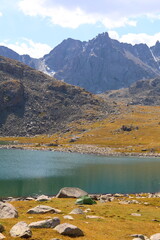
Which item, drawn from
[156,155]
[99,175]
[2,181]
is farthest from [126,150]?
[2,181]

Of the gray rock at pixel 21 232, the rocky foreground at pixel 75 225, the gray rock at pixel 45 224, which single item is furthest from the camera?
the gray rock at pixel 45 224

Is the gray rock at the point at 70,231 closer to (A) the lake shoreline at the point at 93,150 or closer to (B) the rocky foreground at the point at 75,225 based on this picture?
(B) the rocky foreground at the point at 75,225

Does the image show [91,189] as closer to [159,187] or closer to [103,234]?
[159,187]

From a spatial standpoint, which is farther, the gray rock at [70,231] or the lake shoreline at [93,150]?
the lake shoreline at [93,150]

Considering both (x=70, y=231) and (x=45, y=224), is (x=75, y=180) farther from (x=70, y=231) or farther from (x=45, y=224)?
(x=70, y=231)

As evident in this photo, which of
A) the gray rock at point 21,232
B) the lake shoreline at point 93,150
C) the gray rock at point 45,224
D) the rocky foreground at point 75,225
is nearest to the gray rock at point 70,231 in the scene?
the rocky foreground at point 75,225

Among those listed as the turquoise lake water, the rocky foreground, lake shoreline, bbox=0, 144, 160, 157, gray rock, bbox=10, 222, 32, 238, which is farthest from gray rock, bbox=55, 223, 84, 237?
lake shoreline, bbox=0, 144, 160, 157

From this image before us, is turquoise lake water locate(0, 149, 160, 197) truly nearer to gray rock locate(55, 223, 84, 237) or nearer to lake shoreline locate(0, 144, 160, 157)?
gray rock locate(55, 223, 84, 237)

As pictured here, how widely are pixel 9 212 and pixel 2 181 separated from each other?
56.2 meters

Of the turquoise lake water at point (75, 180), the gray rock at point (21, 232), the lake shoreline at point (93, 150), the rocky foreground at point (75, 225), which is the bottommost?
the turquoise lake water at point (75, 180)

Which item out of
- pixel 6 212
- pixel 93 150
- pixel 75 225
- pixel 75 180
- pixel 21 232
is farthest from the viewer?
pixel 93 150

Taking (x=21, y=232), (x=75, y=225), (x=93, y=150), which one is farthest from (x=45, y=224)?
(x=93, y=150)

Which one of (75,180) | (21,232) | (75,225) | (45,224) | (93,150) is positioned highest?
(21,232)

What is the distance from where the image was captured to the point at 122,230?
1041 inches
